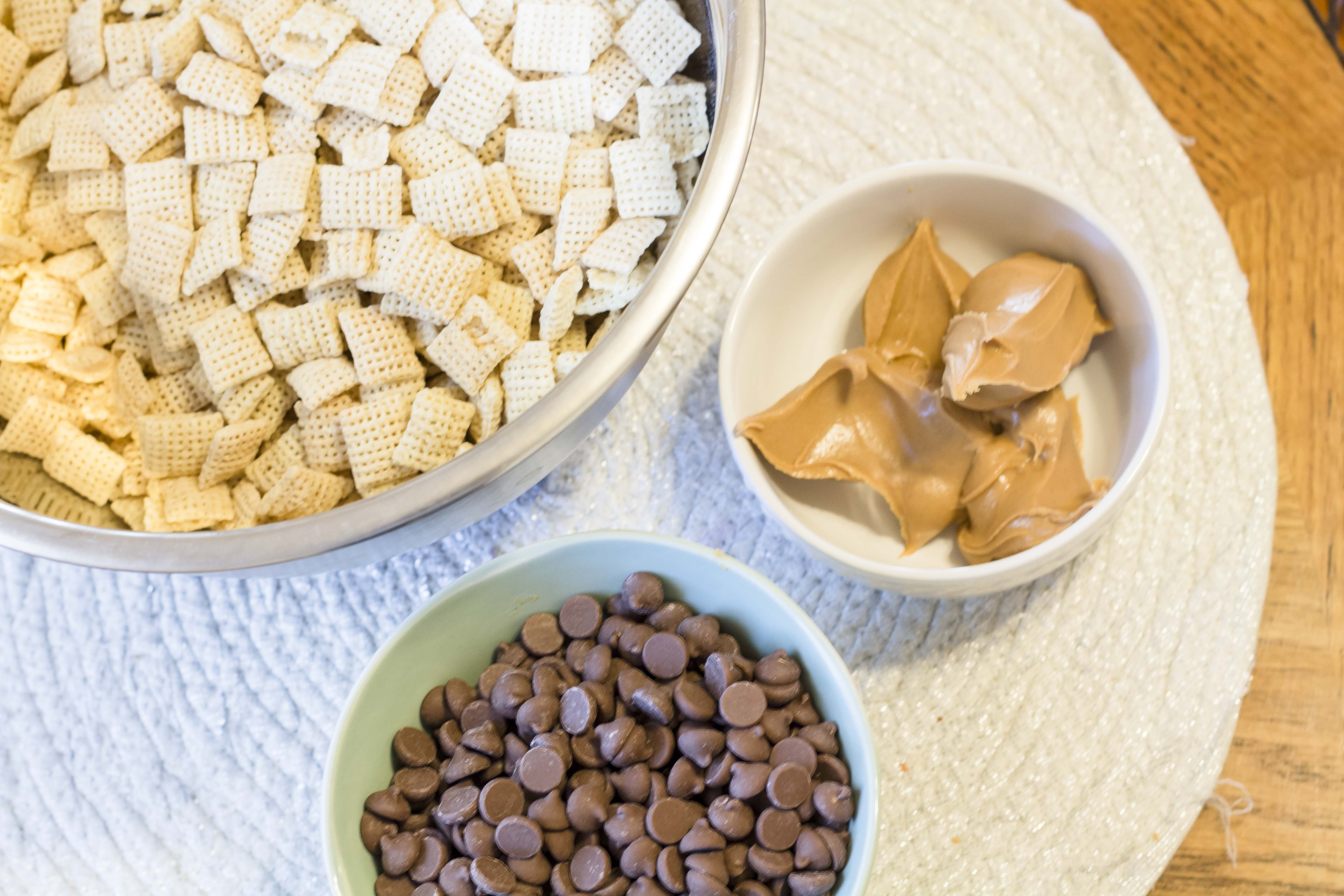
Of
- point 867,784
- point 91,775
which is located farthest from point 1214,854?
point 91,775

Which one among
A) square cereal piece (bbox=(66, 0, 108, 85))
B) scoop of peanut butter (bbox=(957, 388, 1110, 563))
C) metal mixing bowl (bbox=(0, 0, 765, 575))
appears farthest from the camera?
square cereal piece (bbox=(66, 0, 108, 85))

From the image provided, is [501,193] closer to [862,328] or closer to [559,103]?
[559,103]

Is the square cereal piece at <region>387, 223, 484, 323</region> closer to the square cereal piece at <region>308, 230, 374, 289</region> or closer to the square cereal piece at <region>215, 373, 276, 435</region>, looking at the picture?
the square cereal piece at <region>308, 230, 374, 289</region>

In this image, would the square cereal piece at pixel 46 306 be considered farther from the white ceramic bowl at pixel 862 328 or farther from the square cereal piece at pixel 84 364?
the white ceramic bowl at pixel 862 328

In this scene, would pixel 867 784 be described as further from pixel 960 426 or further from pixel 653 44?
pixel 653 44

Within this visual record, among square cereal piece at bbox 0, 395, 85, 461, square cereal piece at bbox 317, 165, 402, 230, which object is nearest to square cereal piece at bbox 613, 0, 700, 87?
square cereal piece at bbox 317, 165, 402, 230

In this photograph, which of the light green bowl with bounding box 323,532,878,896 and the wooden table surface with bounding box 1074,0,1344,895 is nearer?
the light green bowl with bounding box 323,532,878,896

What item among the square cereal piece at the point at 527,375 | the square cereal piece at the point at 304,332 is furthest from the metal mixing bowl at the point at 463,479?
the square cereal piece at the point at 304,332
